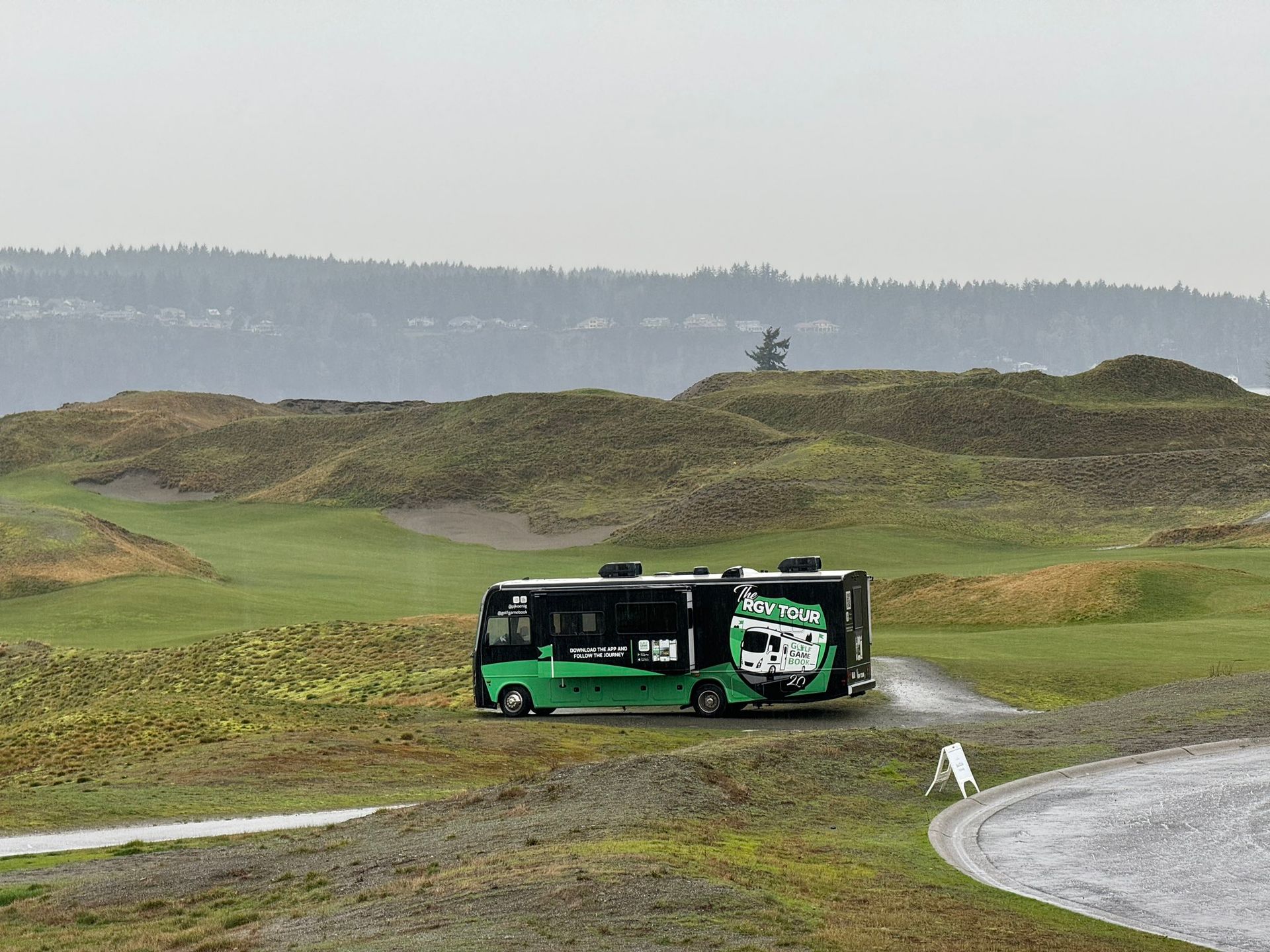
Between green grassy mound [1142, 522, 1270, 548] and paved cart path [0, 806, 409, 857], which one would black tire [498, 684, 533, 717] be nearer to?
paved cart path [0, 806, 409, 857]

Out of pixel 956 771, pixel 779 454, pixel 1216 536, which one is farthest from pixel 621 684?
pixel 779 454

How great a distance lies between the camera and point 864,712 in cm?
3316

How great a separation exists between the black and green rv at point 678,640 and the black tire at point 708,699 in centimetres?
2

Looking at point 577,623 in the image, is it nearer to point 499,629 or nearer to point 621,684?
point 621,684

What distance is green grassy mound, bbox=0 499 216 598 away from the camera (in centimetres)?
6481

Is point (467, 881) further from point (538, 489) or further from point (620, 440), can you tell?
point (620, 440)

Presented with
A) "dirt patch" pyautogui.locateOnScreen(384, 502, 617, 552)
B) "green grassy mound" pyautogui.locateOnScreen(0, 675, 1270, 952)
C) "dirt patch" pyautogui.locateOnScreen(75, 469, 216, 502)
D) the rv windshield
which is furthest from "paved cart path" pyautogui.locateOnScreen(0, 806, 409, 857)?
"dirt patch" pyautogui.locateOnScreen(75, 469, 216, 502)

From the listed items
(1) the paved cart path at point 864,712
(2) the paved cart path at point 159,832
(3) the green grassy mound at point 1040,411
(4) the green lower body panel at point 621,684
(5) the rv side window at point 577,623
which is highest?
(3) the green grassy mound at point 1040,411

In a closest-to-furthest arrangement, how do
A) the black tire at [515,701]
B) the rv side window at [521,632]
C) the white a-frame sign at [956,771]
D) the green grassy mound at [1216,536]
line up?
1. the white a-frame sign at [956,771]
2. the rv side window at [521,632]
3. the black tire at [515,701]
4. the green grassy mound at [1216,536]

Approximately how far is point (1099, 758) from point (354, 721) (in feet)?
53.1

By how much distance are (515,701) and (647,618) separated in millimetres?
3549

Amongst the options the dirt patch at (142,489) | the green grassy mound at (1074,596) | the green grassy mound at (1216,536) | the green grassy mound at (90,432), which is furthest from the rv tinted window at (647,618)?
the green grassy mound at (90,432)

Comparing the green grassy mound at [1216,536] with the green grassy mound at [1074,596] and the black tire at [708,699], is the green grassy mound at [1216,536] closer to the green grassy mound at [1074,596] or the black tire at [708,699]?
the green grassy mound at [1074,596]

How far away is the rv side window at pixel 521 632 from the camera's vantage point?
33.3m
